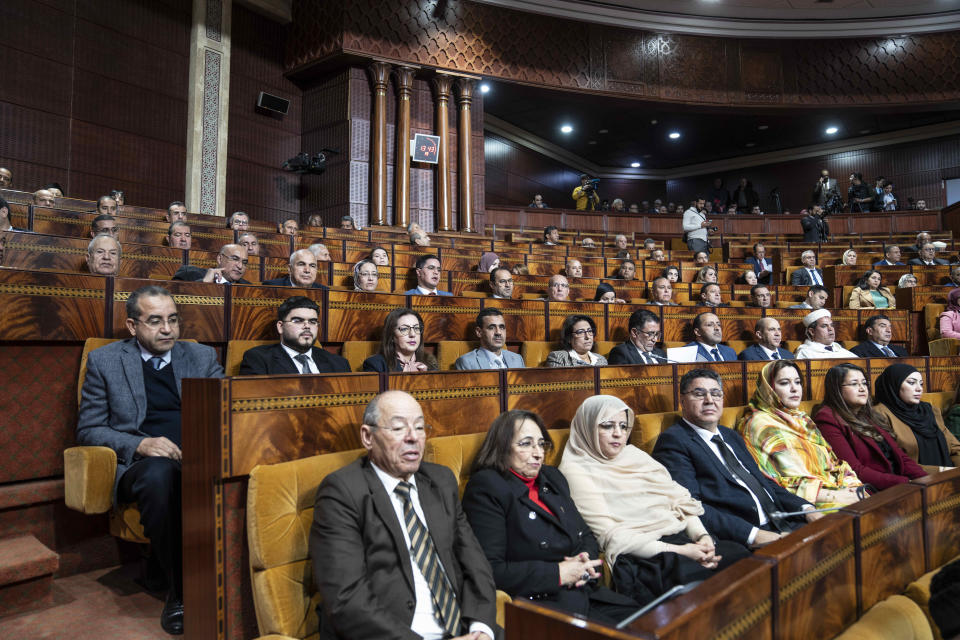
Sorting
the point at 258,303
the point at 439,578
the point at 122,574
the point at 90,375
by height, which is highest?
the point at 258,303

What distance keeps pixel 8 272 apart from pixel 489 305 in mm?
1123

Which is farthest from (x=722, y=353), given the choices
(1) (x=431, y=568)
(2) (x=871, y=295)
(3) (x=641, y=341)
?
(1) (x=431, y=568)

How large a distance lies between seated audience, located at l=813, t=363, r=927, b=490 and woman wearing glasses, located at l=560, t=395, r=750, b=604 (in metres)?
0.49

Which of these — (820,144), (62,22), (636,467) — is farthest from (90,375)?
(820,144)

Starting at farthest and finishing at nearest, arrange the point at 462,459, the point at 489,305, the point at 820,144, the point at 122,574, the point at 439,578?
1. the point at 820,144
2. the point at 489,305
3. the point at 122,574
4. the point at 462,459
5. the point at 439,578

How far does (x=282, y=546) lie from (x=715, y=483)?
0.71 metres

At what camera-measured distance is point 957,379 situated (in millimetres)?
1858

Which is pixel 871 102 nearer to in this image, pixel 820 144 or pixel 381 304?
pixel 820 144

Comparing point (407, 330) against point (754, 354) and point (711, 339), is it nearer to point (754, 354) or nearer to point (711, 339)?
point (711, 339)

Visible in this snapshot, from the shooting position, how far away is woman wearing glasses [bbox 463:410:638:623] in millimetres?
820

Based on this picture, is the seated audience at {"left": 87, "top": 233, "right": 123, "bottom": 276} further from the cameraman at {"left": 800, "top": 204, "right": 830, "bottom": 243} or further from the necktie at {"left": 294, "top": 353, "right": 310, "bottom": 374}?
the cameraman at {"left": 800, "top": 204, "right": 830, "bottom": 243}

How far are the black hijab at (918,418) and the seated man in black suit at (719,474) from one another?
532 millimetres

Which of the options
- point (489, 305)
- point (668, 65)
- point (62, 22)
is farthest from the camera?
point (668, 65)

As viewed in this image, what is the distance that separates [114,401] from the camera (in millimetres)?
1031
